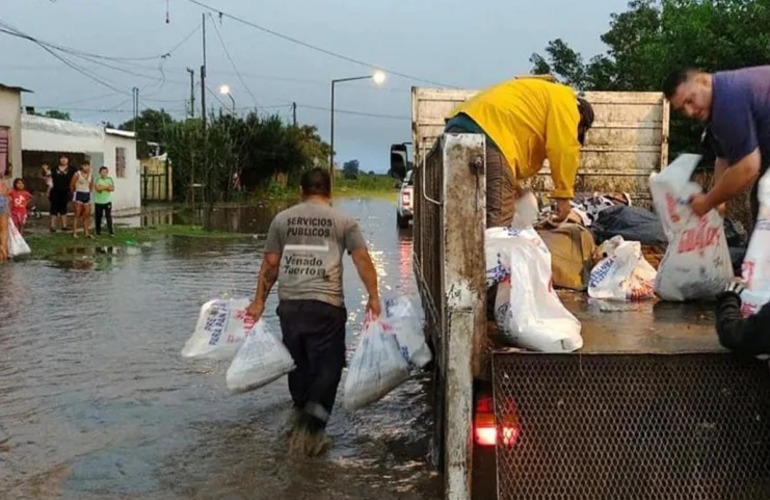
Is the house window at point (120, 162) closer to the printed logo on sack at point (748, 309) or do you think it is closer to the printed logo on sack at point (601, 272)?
the printed logo on sack at point (601, 272)

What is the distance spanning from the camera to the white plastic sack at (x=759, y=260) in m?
3.55

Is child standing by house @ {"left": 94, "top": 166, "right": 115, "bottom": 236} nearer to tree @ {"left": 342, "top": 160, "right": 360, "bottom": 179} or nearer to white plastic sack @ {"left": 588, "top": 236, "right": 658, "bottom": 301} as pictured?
white plastic sack @ {"left": 588, "top": 236, "right": 658, "bottom": 301}

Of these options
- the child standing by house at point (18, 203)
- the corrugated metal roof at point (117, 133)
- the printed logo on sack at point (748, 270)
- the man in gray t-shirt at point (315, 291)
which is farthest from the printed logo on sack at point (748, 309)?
the corrugated metal roof at point (117, 133)

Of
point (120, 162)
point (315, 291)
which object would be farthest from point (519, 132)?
point (120, 162)

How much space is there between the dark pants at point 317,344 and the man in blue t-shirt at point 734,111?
2288mm

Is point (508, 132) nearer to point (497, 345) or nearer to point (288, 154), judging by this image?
point (497, 345)

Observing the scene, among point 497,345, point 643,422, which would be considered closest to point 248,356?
point 497,345

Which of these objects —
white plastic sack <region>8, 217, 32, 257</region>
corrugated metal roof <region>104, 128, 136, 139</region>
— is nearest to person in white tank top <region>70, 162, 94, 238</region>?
white plastic sack <region>8, 217, 32, 257</region>

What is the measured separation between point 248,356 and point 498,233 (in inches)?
75.4

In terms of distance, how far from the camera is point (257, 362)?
5.00 metres

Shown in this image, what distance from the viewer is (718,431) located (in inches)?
132

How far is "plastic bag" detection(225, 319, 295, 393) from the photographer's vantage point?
4977 mm

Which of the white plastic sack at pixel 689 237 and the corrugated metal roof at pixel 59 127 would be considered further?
the corrugated metal roof at pixel 59 127

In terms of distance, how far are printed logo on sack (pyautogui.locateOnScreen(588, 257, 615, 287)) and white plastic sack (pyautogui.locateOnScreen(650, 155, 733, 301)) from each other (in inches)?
16.7
